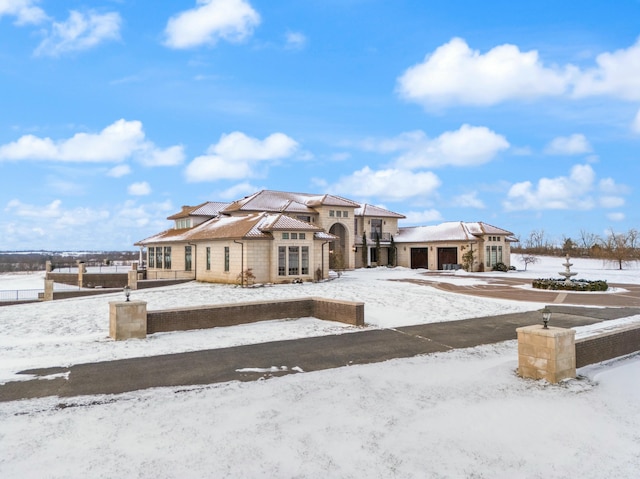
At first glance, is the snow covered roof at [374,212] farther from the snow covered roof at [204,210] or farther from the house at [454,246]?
the snow covered roof at [204,210]

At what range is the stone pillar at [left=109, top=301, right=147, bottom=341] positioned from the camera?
11.5 meters

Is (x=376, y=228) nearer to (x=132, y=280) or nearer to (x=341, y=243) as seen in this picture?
(x=341, y=243)

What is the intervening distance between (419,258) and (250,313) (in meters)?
35.7

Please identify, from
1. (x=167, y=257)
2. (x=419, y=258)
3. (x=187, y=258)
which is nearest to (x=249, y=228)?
(x=187, y=258)

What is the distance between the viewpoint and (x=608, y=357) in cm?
1001

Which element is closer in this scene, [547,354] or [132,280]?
[547,354]

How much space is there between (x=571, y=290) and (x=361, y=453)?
23.6m

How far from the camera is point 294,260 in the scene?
2864cm

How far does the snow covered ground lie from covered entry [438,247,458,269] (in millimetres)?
34797

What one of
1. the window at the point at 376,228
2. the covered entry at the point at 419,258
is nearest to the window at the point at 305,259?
the window at the point at 376,228

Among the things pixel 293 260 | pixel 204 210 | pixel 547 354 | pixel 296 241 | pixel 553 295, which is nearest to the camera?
pixel 547 354

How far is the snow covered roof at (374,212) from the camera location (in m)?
47.7

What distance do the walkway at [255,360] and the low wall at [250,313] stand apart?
1.54m

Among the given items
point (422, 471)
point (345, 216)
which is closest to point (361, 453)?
point (422, 471)
